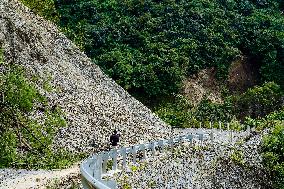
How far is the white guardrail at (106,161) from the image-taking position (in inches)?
696

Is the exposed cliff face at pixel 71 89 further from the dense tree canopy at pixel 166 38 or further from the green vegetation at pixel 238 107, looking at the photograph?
the dense tree canopy at pixel 166 38

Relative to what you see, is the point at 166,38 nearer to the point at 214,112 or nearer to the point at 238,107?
the point at 214,112

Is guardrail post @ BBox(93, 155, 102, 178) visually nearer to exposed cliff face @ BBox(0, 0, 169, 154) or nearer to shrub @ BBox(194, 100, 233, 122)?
exposed cliff face @ BBox(0, 0, 169, 154)

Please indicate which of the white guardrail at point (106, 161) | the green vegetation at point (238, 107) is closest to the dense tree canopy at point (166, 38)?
the green vegetation at point (238, 107)

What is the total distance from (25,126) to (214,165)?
9.80m

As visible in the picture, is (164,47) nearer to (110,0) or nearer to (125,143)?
(110,0)

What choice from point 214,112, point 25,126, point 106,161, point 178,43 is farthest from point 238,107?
point 106,161

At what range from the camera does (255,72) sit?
226ft

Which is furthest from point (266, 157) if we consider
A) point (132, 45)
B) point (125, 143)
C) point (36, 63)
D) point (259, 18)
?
point (259, 18)

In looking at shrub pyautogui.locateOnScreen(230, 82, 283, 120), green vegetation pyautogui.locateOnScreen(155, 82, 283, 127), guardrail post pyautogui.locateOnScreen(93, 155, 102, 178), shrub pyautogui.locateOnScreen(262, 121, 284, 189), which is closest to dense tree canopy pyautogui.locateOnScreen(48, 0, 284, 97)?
green vegetation pyautogui.locateOnScreen(155, 82, 283, 127)

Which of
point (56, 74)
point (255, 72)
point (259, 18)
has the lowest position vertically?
point (255, 72)

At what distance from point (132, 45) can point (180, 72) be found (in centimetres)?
653

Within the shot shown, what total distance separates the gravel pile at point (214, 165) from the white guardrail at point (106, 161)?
0.38m

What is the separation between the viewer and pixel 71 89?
125 ft
